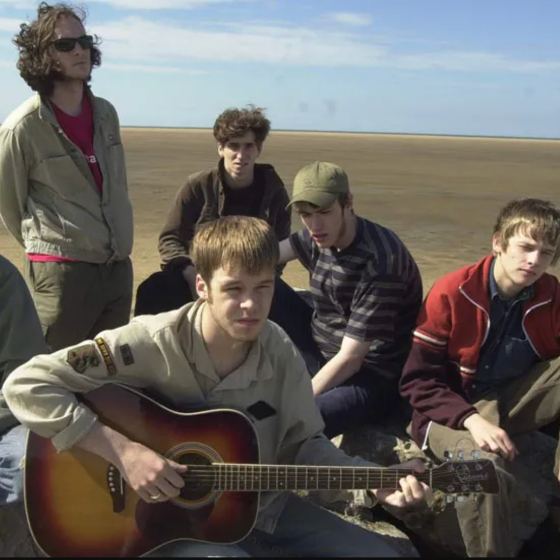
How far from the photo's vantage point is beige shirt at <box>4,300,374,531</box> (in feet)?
9.12

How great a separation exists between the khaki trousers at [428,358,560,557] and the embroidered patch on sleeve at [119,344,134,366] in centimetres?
150

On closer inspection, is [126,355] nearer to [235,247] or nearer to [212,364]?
[212,364]

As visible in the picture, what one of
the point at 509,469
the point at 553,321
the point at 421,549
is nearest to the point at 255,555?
the point at 421,549

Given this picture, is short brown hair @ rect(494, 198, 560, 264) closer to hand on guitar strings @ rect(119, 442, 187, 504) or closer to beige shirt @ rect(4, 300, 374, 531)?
beige shirt @ rect(4, 300, 374, 531)

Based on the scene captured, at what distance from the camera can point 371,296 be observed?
3.93 m

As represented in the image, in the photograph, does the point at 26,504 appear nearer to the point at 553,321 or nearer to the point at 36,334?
the point at 36,334

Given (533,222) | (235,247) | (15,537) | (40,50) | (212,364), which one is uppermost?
(40,50)

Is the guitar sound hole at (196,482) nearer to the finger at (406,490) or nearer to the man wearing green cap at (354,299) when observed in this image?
the finger at (406,490)

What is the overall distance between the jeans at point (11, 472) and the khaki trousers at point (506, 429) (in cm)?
189

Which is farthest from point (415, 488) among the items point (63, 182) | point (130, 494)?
point (63, 182)

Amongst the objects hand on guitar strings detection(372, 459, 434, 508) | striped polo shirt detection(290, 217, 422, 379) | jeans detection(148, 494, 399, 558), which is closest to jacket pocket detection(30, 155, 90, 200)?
striped polo shirt detection(290, 217, 422, 379)

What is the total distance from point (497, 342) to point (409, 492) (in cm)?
124

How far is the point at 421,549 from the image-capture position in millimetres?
3889

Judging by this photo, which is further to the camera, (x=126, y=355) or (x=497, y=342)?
(x=497, y=342)
